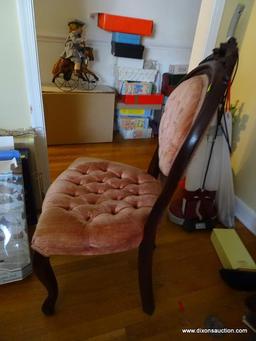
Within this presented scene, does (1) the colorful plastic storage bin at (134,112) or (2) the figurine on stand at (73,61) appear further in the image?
(1) the colorful plastic storage bin at (134,112)

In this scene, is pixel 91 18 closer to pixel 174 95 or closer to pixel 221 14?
pixel 221 14

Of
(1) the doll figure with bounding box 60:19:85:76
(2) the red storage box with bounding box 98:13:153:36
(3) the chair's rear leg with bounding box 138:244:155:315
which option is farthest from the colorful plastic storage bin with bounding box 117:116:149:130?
(3) the chair's rear leg with bounding box 138:244:155:315

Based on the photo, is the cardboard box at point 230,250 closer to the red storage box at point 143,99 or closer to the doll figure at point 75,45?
the red storage box at point 143,99

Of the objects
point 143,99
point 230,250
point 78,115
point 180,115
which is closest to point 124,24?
point 143,99

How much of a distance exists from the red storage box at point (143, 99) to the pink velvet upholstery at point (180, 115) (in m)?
1.33

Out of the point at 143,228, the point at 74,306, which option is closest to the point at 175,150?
the point at 143,228

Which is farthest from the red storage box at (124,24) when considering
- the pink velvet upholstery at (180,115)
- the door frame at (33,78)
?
the pink velvet upholstery at (180,115)

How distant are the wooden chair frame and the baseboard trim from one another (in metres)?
0.81

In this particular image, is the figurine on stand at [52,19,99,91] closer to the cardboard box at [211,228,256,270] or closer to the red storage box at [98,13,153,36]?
the red storage box at [98,13,153,36]

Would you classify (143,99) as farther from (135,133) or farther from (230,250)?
(230,250)

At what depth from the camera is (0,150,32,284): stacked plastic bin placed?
3.17 feet

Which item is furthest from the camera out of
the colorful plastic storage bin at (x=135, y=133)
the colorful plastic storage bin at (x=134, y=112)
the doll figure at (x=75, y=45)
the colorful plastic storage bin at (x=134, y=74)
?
the colorful plastic storage bin at (x=135, y=133)

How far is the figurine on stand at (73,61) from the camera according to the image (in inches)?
77.3

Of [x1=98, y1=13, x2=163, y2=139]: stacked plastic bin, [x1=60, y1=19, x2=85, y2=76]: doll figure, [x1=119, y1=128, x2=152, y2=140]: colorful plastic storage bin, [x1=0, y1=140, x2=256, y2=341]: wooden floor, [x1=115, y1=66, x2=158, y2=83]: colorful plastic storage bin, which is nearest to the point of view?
[x1=0, y1=140, x2=256, y2=341]: wooden floor
